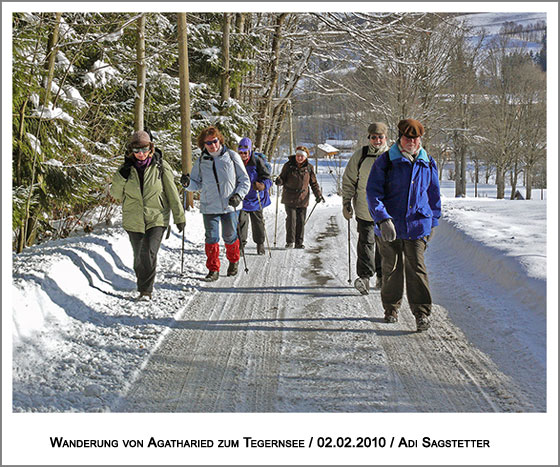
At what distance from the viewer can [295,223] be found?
1080 centimetres

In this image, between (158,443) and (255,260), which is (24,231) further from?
(158,443)

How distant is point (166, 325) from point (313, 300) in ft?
6.19

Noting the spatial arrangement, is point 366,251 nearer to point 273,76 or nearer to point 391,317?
point 391,317

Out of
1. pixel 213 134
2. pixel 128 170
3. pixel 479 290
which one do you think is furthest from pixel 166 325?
pixel 479 290

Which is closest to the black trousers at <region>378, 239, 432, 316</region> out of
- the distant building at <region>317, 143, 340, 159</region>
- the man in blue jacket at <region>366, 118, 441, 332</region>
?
the man in blue jacket at <region>366, 118, 441, 332</region>

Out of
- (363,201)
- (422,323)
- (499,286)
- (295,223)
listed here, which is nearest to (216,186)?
(363,201)

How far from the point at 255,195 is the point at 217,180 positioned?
80.8 inches

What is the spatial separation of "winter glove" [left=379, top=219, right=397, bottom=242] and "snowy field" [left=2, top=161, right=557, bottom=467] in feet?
4.06

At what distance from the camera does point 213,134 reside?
7414 millimetres

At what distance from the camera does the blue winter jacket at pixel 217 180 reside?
7.63 meters

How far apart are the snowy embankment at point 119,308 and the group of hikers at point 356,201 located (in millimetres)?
596

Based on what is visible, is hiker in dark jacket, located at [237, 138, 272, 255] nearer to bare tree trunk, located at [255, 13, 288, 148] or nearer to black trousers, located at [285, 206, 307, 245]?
black trousers, located at [285, 206, 307, 245]

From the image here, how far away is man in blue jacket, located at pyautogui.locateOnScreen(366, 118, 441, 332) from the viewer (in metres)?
5.35

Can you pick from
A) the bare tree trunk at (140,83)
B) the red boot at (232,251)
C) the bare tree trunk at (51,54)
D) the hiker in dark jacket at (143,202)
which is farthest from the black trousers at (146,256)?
the bare tree trunk at (140,83)
